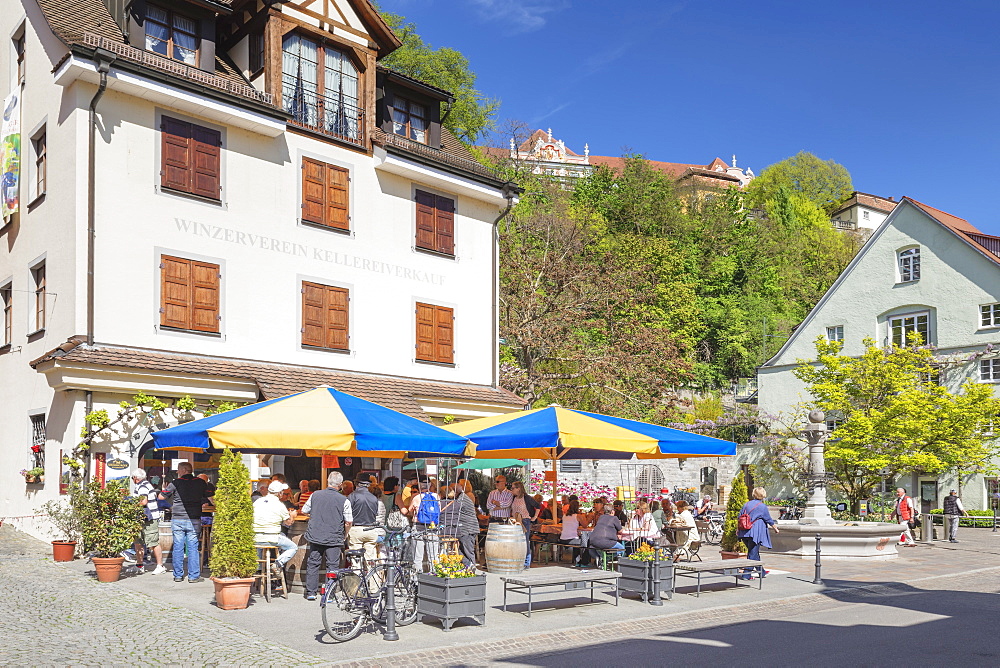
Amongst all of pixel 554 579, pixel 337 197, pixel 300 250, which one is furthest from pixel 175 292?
pixel 554 579

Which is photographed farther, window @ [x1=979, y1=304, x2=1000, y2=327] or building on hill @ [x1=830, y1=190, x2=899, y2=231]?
building on hill @ [x1=830, y1=190, x2=899, y2=231]

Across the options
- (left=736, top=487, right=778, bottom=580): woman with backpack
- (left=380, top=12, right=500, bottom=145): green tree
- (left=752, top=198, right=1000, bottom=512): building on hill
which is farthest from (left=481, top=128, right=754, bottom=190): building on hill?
(left=736, top=487, right=778, bottom=580): woman with backpack

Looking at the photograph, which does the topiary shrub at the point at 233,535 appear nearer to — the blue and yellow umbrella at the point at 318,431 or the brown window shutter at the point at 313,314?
the blue and yellow umbrella at the point at 318,431

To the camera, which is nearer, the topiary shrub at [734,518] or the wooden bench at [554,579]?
the wooden bench at [554,579]

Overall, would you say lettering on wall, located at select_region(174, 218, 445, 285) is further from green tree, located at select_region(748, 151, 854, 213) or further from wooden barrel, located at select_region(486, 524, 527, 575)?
green tree, located at select_region(748, 151, 854, 213)

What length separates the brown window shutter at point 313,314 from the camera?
2089 cm

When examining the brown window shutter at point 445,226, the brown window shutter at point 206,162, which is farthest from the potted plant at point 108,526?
the brown window shutter at point 445,226

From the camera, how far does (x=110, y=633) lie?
10.1m

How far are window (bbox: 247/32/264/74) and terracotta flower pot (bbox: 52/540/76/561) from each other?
11113mm

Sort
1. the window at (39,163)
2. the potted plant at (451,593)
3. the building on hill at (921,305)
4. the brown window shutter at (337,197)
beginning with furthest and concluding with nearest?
the building on hill at (921,305) < the brown window shutter at (337,197) < the window at (39,163) < the potted plant at (451,593)

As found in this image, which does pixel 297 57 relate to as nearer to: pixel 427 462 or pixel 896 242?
pixel 427 462

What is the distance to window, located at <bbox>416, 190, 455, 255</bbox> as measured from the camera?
23.7m

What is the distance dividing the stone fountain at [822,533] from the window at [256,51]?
14986mm

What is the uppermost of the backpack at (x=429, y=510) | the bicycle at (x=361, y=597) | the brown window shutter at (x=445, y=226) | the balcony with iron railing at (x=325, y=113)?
the balcony with iron railing at (x=325, y=113)
